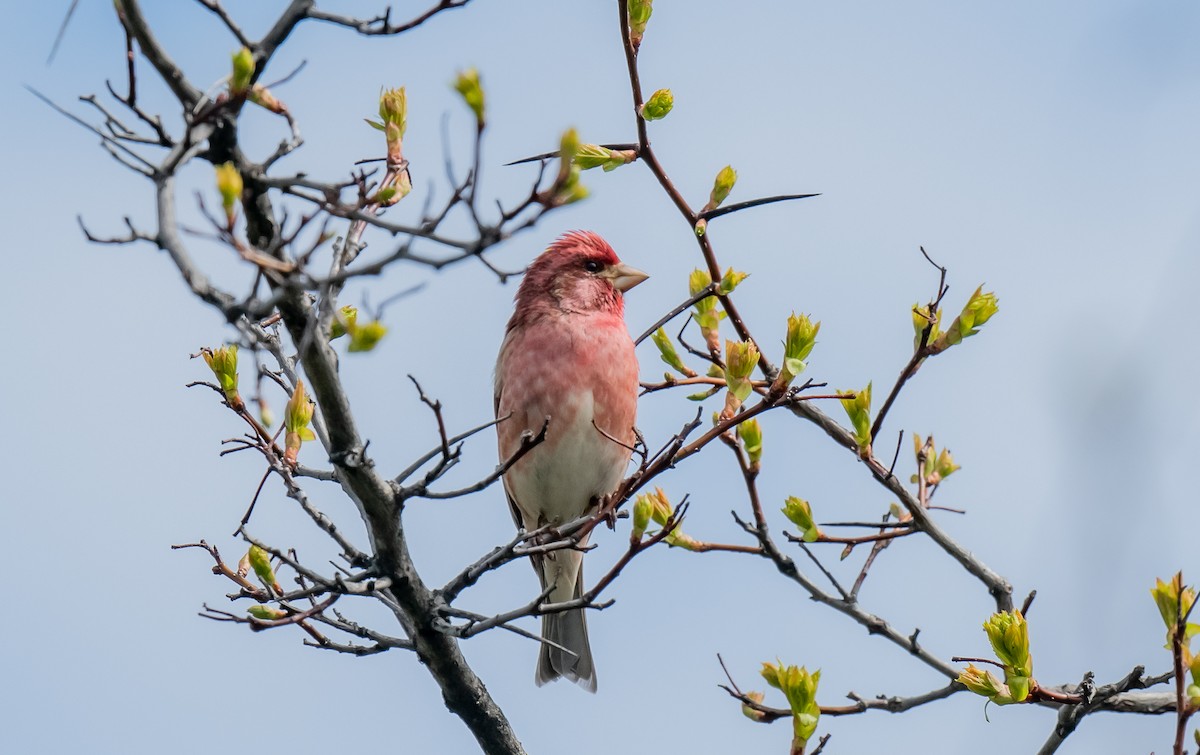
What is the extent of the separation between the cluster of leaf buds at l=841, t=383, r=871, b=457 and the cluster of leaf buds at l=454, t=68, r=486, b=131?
8.40 ft

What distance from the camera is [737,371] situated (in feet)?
16.5

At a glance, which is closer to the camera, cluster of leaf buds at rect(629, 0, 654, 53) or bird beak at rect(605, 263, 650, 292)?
cluster of leaf buds at rect(629, 0, 654, 53)

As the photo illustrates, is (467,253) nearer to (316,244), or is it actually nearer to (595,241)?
(316,244)

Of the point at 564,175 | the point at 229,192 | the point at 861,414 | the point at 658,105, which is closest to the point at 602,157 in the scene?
the point at 658,105

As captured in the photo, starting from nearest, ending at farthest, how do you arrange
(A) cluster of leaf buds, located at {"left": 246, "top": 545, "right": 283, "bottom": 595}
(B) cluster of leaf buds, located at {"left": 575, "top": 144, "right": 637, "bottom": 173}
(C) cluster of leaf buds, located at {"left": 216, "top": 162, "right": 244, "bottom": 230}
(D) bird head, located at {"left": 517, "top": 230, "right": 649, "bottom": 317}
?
(C) cluster of leaf buds, located at {"left": 216, "top": 162, "right": 244, "bottom": 230}
(A) cluster of leaf buds, located at {"left": 246, "top": 545, "right": 283, "bottom": 595}
(B) cluster of leaf buds, located at {"left": 575, "top": 144, "right": 637, "bottom": 173}
(D) bird head, located at {"left": 517, "top": 230, "right": 649, "bottom": 317}

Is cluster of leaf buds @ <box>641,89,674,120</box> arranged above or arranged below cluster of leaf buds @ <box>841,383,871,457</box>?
above

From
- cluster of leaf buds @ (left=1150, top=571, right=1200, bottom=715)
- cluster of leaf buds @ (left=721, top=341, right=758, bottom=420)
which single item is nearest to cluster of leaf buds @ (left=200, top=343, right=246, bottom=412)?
cluster of leaf buds @ (left=721, top=341, right=758, bottom=420)

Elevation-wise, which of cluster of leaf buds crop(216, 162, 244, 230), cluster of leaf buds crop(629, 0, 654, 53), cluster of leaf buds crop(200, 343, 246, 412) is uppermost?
cluster of leaf buds crop(629, 0, 654, 53)

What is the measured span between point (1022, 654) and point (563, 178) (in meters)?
2.44

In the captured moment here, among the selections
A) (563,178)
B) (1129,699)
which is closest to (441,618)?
(563,178)

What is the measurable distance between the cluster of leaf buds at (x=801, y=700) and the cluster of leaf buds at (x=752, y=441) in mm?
955

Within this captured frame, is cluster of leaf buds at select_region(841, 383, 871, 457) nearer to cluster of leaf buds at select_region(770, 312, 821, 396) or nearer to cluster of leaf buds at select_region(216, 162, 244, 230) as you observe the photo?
cluster of leaf buds at select_region(770, 312, 821, 396)

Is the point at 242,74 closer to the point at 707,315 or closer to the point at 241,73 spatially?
the point at 241,73

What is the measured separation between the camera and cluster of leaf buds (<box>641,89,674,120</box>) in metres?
5.16
